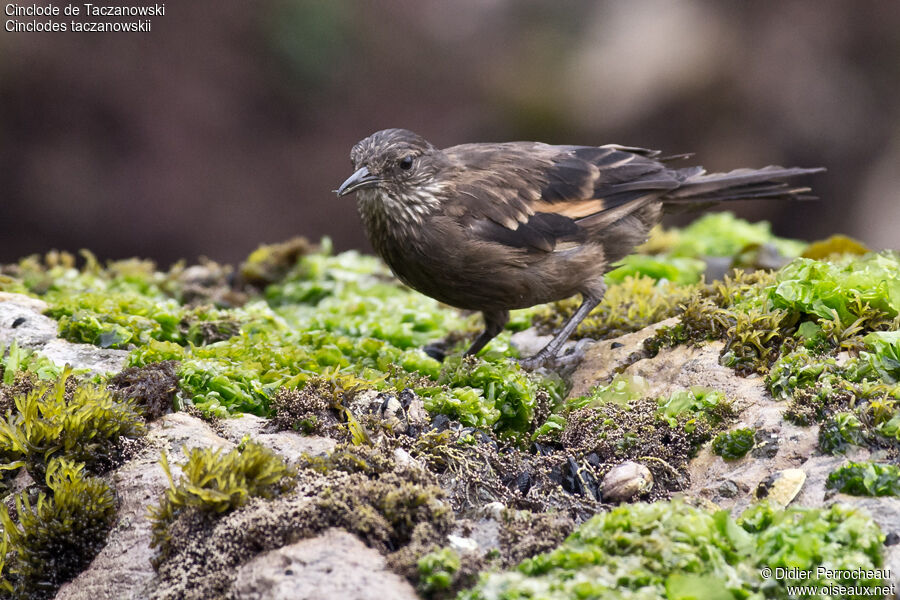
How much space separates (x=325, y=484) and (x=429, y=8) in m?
11.8

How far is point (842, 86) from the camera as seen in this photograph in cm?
1295

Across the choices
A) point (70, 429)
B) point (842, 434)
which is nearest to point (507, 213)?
point (842, 434)

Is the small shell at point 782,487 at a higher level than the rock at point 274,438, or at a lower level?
lower

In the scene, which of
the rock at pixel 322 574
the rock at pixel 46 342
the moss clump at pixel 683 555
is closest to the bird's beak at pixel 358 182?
the rock at pixel 46 342

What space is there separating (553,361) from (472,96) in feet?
29.3

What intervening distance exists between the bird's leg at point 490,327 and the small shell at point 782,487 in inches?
99.4

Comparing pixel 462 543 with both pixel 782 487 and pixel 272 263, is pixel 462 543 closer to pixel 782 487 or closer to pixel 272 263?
pixel 782 487

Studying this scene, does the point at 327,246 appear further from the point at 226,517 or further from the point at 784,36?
the point at 784,36

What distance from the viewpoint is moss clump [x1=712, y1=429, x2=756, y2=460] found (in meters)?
3.88

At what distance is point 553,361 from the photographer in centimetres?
541

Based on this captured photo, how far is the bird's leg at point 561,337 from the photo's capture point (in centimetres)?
533

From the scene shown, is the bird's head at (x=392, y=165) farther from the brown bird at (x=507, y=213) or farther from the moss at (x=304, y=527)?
the moss at (x=304, y=527)

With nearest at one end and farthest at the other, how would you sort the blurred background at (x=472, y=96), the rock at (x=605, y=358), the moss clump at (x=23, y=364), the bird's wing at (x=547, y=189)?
the moss clump at (x=23, y=364) < the rock at (x=605, y=358) < the bird's wing at (x=547, y=189) < the blurred background at (x=472, y=96)

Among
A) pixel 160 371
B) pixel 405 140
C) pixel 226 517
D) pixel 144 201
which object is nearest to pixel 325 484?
pixel 226 517
